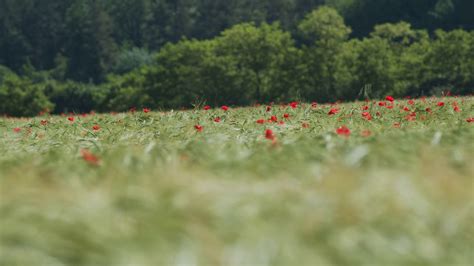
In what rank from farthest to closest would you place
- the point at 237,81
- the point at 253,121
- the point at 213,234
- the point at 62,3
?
the point at 62,3
the point at 237,81
the point at 253,121
the point at 213,234

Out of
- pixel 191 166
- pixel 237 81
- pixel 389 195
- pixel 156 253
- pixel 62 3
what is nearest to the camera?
pixel 156 253

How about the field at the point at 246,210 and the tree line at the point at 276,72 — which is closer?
the field at the point at 246,210

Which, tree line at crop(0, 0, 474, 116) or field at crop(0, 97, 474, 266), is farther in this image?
tree line at crop(0, 0, 474, 116)

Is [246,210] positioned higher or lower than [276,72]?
higher

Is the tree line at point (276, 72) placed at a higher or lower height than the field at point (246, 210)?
lower

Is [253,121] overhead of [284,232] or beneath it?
beneath

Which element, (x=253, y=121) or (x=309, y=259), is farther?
(x=253, y=121)

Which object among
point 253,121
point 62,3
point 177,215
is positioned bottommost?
point 62,3

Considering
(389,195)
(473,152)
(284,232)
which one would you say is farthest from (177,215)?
(473,152)

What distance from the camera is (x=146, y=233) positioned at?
358 centimetres

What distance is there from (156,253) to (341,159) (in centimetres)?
251

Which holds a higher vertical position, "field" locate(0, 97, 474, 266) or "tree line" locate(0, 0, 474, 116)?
"field" locate(0, 97, 474, 266)

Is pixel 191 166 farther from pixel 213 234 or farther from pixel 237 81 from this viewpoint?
pixel 237 81

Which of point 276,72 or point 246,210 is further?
point 276,72
